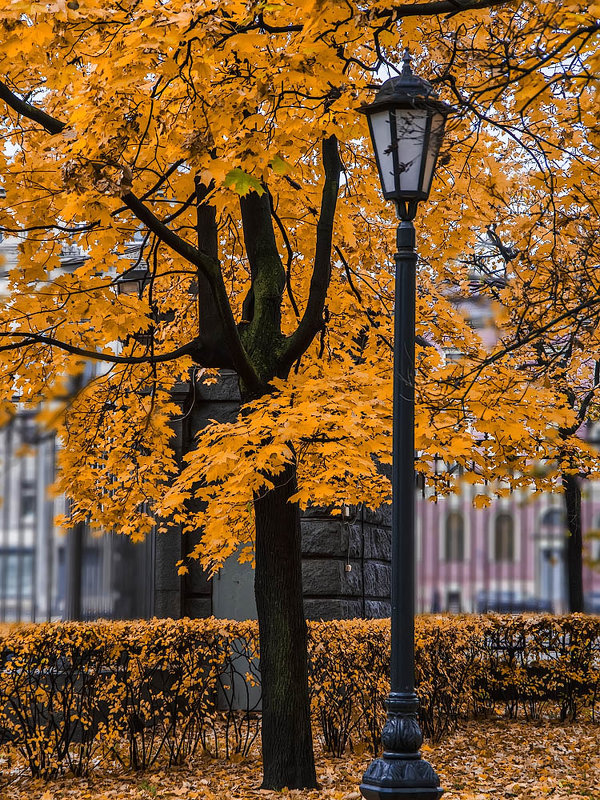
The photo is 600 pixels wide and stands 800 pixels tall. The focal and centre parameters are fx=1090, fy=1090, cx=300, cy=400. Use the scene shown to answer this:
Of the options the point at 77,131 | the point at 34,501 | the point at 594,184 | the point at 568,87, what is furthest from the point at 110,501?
the point at 568,87

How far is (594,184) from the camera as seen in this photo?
7820 millimetres

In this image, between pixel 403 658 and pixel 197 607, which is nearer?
pixel 403 658

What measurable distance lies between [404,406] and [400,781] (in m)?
1.98

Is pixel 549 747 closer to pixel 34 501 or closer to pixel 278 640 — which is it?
pixel 278 640

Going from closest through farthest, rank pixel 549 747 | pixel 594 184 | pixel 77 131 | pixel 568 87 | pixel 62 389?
1. pixel 568 87
2. pixel 77 131
3. pixel 594 184
4. pixel 62 389
5. pixel 549 747

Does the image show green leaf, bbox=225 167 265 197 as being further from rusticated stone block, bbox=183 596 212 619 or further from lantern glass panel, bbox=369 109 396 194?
rusticated stone block, bbox=183 596 212 619

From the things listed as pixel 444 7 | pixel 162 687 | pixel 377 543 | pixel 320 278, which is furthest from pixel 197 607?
pixel 444 7

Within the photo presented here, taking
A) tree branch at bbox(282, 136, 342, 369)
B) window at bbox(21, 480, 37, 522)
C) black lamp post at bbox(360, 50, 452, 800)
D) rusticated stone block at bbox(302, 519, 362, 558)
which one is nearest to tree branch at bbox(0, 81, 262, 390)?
tree branch at bbox(282, 136, 342, 369)

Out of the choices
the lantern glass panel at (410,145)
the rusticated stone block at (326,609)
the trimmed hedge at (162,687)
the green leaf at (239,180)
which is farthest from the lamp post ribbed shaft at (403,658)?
the rusticated stone block at (326,609)

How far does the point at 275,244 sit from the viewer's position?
29.7 feet

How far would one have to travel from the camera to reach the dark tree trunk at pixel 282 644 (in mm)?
8312

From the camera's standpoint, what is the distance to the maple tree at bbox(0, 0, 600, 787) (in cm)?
620

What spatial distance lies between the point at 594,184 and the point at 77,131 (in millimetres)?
3678

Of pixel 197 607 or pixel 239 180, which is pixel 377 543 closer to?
pixel 197 607
